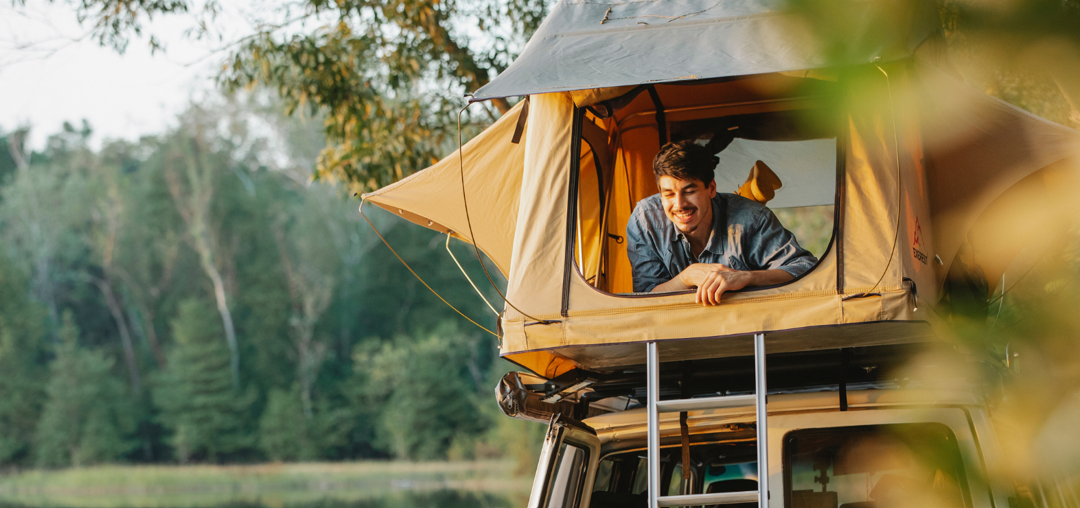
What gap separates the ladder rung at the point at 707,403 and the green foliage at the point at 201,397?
118 ft

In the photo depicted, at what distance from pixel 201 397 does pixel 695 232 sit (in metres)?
35.6

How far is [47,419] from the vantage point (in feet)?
116

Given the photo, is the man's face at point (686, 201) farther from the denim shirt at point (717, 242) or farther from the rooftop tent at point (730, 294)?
the rooftop tent at point (730, 294)

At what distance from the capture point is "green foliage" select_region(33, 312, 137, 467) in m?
35.5

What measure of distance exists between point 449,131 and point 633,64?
19.3 feet

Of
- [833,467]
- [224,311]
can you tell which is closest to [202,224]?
[224,311]

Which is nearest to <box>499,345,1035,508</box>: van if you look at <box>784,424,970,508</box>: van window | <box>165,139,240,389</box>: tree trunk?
<box>784,424,970,508</box>: van window

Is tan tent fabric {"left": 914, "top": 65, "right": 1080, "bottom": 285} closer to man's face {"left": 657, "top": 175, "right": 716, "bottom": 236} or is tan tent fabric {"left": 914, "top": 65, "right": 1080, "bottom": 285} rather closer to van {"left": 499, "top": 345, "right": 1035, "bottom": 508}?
van {"left": 499, "top": 345, "right": 1035, "bottom": 508}

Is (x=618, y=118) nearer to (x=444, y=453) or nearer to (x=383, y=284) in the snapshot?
(x=444, y=453)

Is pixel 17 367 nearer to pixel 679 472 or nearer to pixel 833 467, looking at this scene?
pixel 679 472

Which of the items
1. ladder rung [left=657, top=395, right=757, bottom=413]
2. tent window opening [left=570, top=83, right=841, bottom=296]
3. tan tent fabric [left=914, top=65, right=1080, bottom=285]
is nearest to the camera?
tan tent fabric [left=914, top=65, right=1080, bottom=285]

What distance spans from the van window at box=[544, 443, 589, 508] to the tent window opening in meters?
0.65

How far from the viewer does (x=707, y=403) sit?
2889mm

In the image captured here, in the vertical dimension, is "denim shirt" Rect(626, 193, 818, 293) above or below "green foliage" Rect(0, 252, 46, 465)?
below
